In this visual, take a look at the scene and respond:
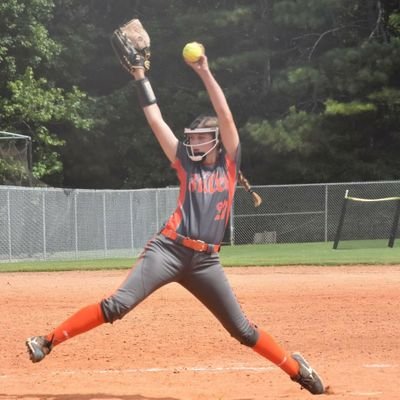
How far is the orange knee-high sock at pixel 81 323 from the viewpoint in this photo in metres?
6.46

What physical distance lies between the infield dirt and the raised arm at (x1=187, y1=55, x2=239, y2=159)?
182 cm

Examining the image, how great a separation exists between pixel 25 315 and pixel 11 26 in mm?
21417

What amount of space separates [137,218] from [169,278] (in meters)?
22.4

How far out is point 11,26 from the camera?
1248 inches

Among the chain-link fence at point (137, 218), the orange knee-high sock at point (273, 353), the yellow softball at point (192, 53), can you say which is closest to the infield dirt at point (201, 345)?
the orange knee-high sock at point (273, 353)

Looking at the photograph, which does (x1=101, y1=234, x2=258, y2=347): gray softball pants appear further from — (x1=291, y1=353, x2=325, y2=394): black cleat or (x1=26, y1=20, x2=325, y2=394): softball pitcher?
(x1=291, y1=353, x2=325, y2=394): black cleat

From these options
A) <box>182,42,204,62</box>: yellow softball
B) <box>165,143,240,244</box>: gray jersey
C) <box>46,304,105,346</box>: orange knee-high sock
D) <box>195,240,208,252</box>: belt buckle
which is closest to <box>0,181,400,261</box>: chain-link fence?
<box>46,304,105,346</box>: orange knee-high sock

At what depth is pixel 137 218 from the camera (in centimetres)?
2878

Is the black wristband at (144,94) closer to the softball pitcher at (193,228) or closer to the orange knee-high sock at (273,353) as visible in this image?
the softball pitcher at (193,228)

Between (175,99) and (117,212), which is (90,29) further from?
(117,212)

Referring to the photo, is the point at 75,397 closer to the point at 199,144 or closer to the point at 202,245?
the point at 202,245

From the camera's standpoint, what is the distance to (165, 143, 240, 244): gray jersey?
250 inches

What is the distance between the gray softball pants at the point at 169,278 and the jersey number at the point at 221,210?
0.82 feet

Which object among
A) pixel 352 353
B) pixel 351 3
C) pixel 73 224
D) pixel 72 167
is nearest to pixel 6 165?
pixel 73 224
